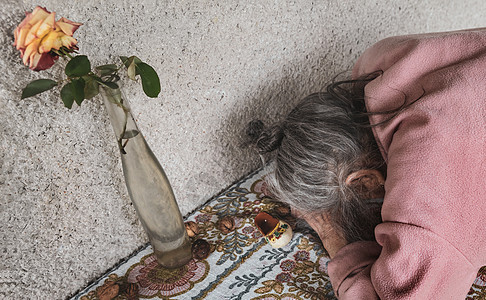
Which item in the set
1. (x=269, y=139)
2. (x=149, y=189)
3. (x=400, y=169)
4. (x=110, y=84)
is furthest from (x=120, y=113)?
(x=400, y=169)

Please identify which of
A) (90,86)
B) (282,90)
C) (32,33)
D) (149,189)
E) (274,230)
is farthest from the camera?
(282,90)

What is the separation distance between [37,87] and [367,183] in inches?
27.4

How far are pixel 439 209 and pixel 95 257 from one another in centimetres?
69

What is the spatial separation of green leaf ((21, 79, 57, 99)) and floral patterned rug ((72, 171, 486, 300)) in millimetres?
435

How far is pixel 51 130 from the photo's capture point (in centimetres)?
76

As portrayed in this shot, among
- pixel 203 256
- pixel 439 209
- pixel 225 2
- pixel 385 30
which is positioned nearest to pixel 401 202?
pixel 439 209

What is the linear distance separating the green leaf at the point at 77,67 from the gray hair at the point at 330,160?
0.47 meters

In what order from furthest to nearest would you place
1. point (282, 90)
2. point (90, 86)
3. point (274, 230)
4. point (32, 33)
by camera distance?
point (282, 90)
point (274, 230)
point (90, 86)
point (32, 33)

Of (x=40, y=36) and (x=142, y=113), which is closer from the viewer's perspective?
(x=40, y=36)

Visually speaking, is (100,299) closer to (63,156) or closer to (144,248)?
(144,248)

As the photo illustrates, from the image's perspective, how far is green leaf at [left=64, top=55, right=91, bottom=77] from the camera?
0.65 m

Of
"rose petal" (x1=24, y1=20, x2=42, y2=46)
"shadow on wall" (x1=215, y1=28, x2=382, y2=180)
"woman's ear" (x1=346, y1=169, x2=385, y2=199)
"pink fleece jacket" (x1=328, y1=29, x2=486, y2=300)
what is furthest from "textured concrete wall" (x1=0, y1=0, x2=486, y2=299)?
"pink fleece jacket" (x1=328, y1=29, x2=486, y2=300)

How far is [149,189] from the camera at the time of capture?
81 centimetres

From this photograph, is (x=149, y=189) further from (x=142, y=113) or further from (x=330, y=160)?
(x=330, y=160)
